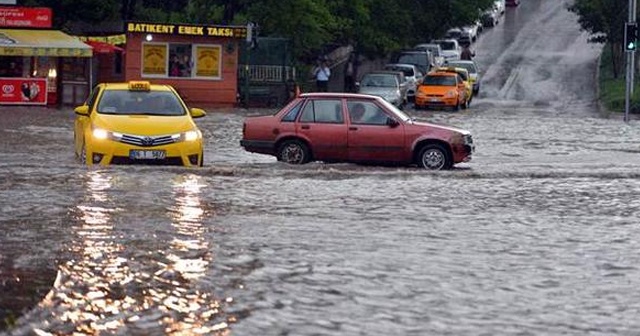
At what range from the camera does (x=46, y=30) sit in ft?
144

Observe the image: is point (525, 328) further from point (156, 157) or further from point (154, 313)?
point (156, 157)

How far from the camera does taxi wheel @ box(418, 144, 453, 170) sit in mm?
22266

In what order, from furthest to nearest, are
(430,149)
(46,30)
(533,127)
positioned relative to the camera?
(46,30) < (533,127) < (430,149)

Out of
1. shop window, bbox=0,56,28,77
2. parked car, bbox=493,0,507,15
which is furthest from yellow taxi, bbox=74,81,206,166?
parked car, bbox=493,0,507,15

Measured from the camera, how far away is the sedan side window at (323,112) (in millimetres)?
22578

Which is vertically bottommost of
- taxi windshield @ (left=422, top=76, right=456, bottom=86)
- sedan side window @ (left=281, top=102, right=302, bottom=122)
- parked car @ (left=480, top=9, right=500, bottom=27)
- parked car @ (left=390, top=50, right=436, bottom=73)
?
sedan side window @ (left=281, top=102, right=302, bottom=122)

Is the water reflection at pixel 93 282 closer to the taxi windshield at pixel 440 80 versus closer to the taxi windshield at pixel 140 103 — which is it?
the taxi windshield at pixel 140 103

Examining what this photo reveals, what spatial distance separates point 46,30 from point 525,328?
120 ft

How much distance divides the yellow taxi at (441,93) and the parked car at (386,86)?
77 centimetres

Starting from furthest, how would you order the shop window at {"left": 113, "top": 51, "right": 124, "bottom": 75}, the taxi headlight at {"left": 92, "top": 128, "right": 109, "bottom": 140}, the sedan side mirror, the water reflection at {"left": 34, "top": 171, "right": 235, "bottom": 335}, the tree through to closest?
the tree → the shop window at {"left": 113, "top": 51, "right": 124, "bottom": 75} → the sedan side mirror → the taxi headlight at {"left": 92, "top": 128, "right": 109, "bottom": 140} → the water reflection at {"left": 34, "top": 171, "right": 235, "bottom": 335}

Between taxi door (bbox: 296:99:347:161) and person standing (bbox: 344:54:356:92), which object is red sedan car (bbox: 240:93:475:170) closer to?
taxi door (bbox: 296:99:347:161)

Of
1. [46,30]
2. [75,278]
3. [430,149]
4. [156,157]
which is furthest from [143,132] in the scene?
[46,30]

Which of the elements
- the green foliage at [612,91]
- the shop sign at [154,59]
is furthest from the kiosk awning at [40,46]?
the green foliage at [612,91]

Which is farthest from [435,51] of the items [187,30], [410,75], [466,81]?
[187,30]
